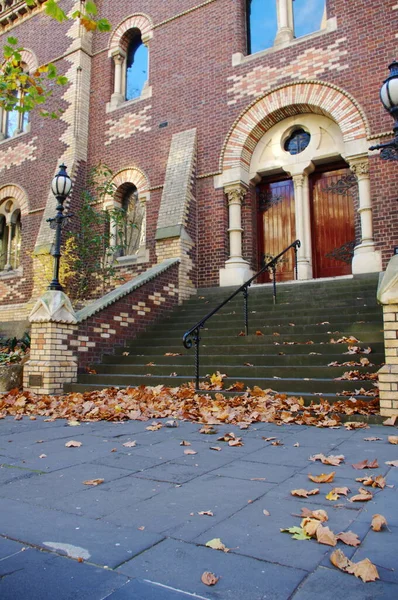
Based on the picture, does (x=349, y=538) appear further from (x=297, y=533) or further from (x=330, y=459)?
(x=330, y=459)

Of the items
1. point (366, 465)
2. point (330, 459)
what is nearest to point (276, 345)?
point (330, 459)

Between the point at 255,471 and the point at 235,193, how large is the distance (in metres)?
9.35

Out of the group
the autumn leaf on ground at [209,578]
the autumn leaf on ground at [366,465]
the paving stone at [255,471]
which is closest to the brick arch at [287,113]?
the autumn leaf on ground at [366,465]

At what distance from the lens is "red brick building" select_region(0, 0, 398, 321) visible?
1045 centimetres

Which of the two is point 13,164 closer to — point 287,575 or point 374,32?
point 374,32

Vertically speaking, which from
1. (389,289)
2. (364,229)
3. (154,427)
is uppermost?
(364,229)

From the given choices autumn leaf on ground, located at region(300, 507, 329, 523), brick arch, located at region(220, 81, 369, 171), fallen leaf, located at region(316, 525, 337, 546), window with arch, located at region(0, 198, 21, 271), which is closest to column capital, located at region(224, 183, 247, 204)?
brick arch, located at region(220, 81, 369, 171)

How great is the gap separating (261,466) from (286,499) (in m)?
0.71

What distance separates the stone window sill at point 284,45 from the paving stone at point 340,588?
12033 millimetres

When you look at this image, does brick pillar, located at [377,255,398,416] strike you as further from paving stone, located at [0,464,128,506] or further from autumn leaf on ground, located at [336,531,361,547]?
autumn leaf on ground, located at [336,531,361,547]

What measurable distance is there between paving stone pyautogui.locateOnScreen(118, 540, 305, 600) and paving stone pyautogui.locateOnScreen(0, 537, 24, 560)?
493 millimetres

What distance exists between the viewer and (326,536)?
6.67 feet

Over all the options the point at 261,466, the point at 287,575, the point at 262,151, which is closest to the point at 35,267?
the point at 262,151

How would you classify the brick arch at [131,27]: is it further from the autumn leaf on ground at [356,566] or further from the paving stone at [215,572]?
the autumn leaf on ground at [356,566]
